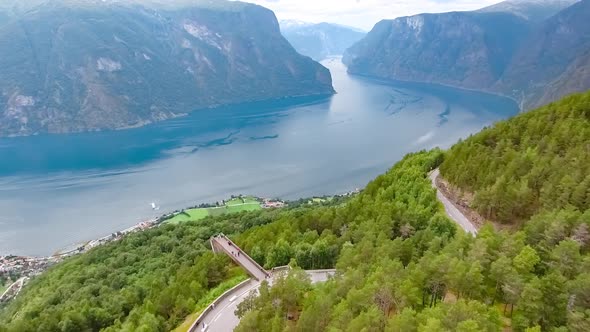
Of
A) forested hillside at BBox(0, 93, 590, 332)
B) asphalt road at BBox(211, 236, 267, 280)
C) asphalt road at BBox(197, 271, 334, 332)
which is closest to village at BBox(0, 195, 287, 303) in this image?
forested hillside at BBox(0, 93, 590, 332)

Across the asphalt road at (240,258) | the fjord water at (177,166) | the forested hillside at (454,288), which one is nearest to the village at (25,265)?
the fjord water at (177,166)

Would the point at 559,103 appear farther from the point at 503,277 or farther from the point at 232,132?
the point at 232,132

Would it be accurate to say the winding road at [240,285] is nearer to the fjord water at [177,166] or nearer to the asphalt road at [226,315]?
the asphalt road at [226,315]

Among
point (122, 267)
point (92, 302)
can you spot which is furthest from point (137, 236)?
point (92, 302)

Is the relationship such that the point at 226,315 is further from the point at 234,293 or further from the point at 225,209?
the point at 225,209

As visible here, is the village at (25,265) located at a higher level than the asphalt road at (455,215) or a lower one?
lower

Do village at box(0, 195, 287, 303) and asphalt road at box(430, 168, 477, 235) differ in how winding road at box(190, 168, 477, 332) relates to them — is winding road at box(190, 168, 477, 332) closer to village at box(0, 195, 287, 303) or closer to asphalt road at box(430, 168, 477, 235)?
asphalt road at box(430, 168, 477, 235)
